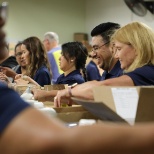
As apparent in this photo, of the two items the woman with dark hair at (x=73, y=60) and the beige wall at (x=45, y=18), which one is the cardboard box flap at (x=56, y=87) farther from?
the beige wall at (x=45, y=18)

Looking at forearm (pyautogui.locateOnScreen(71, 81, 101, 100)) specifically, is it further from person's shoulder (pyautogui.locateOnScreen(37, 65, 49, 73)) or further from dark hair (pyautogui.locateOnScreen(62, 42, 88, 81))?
person's shoulder (pyautogui.locateOnScreen(37, 65, 49, 73))

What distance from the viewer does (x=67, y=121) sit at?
1.86 m

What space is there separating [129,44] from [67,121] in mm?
607

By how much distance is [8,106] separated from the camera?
638 millimetres

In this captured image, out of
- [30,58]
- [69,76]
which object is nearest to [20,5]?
[30,58]

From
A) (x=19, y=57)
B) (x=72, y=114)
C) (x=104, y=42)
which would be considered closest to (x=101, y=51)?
(x=104, y=42)

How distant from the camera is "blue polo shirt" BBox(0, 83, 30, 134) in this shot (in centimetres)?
62

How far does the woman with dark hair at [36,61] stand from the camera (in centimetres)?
380

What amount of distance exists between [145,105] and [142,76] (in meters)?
0.42

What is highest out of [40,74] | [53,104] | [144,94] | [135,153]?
[135,153]

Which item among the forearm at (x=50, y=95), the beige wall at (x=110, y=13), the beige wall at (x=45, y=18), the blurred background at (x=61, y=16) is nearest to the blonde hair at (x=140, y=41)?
the forearm at (x=50, y=95)

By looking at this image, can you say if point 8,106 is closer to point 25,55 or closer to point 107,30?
point 107,30

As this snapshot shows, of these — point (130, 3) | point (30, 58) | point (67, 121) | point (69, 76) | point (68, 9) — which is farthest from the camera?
point (68, 9)

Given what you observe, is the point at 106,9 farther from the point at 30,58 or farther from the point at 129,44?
the point at 129,44
